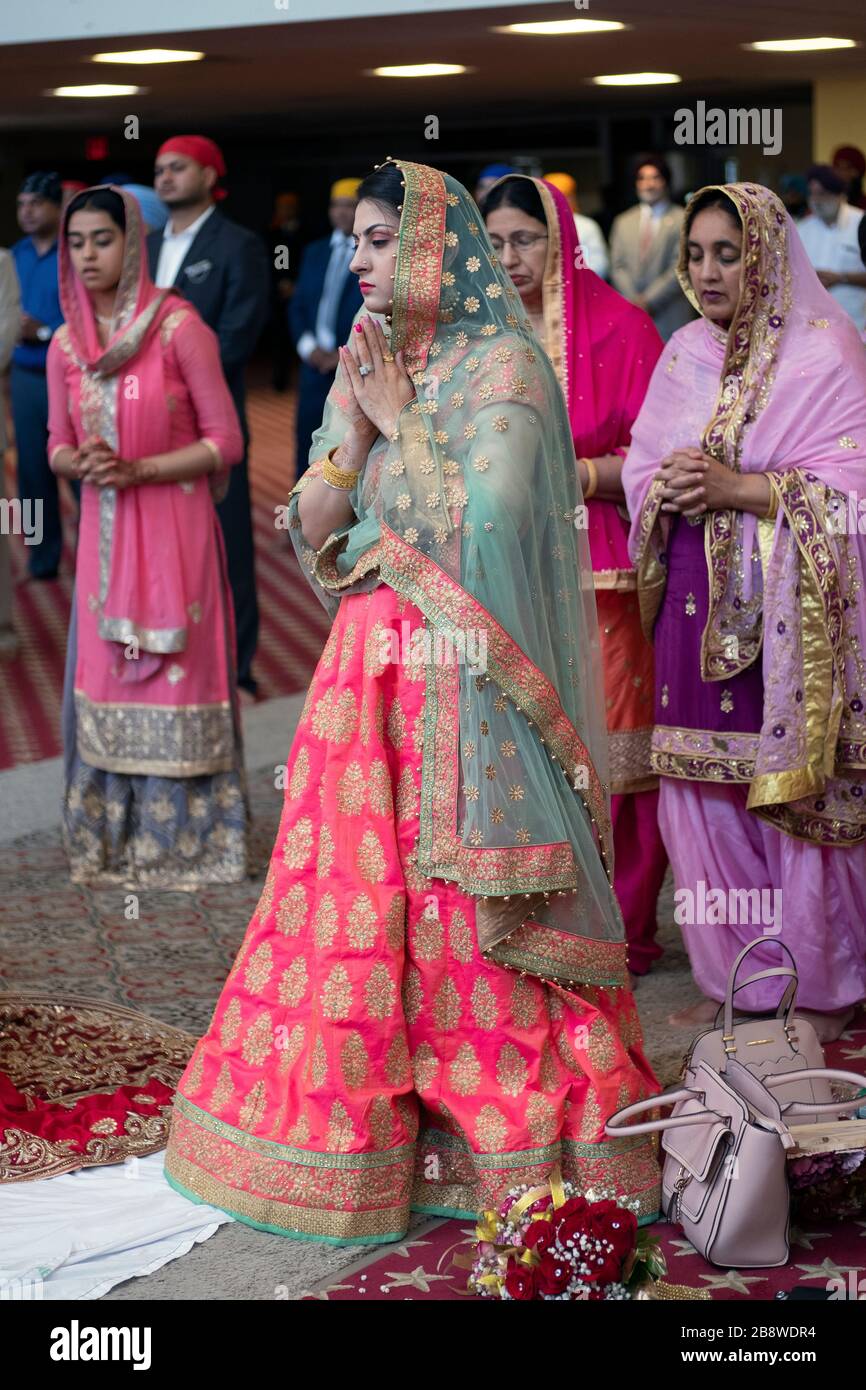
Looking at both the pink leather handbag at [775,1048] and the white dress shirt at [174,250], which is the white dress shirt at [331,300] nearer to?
the white dress shirt at [174,250]

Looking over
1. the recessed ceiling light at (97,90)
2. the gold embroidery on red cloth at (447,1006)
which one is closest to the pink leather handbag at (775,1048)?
the gold embroidery on red cloth at (447,1006)

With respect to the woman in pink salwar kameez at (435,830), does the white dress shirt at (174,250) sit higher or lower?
higher

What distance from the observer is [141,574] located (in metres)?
5.14

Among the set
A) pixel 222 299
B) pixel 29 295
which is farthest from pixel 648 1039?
pixel 29 295

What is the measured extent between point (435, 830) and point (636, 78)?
25.3ft

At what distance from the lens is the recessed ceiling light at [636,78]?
9.73m

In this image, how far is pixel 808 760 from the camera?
155 inches

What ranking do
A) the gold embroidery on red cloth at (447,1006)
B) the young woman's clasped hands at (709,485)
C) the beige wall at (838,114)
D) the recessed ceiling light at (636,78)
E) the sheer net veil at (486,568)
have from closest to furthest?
the sheer net veil at (486,568)
the gold embroidery on red cloth at (447,1006)
the young woman's clasped hands at (709,485)
the recessed ceiling light at (636,78)
the beige wall at (838,114)

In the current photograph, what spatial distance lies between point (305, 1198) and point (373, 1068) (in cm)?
24

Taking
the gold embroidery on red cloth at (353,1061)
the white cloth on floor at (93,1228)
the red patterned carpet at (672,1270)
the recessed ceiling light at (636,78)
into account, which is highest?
the recessed ceiling light at (636,78)

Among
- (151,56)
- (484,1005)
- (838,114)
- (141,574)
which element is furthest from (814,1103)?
(838,114)

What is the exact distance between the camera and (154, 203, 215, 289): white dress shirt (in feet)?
22.5

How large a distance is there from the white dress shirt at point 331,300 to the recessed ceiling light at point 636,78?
161cm

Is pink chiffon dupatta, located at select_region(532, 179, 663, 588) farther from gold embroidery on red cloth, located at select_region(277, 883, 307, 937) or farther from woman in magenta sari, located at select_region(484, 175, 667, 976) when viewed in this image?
gold embroidery on red cloth, located at select_region(277, 883, 307, 937)
